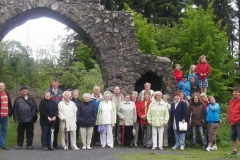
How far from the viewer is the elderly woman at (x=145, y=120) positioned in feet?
41.6

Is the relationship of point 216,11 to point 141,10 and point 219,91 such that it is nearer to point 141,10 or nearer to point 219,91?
point 141,10

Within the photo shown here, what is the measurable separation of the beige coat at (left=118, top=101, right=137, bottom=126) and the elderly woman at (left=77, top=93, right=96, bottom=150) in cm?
87

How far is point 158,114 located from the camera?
40.6ft

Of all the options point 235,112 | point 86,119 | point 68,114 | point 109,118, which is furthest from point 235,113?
point 68,114

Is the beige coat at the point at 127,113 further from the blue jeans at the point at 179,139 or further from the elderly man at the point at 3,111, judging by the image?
the elderly man at the point at 3,111

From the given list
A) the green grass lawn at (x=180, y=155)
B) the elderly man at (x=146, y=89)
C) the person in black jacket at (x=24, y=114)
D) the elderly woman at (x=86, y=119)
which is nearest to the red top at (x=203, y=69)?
the elderly man at (x=146, y=89)

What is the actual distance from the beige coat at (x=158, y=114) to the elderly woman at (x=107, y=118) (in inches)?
40.9

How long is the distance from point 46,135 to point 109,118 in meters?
1.83

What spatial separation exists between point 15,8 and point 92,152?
609cm

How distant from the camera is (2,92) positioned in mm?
11859

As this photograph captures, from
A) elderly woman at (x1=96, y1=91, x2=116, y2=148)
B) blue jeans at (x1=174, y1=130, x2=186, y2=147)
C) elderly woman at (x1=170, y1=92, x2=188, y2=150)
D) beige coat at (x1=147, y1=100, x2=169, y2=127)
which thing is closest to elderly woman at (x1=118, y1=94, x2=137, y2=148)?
elderly woman at (x1=96, y1=91, x2=116, y2=148)

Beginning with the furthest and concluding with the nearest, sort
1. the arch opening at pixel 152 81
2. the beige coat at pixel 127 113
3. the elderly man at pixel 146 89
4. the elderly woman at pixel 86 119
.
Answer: the arch opening at pixel 152 81
the elderly man at pixel 146 89
the beige coat at pixel 127 113
the elderly woman at pixel 86 119

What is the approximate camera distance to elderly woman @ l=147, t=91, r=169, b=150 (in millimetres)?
12375

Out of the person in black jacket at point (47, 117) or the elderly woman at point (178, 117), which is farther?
the elderly woman at point (178, 117)
